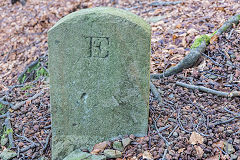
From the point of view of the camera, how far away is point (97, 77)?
270 centimetres

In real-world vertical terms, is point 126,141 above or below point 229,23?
below

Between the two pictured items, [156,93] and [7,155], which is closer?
[7,155]

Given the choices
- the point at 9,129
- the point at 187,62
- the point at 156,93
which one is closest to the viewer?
the point at 156,93

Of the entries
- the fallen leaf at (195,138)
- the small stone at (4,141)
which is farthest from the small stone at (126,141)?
the small stone at (4,141)

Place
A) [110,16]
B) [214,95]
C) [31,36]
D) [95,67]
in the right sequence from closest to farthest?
[110,16] → [95,67] → [214,95] → [31,36]

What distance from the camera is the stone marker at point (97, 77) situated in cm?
253

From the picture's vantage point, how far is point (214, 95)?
326 cm

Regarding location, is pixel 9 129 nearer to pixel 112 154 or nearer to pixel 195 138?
pixel 112 154

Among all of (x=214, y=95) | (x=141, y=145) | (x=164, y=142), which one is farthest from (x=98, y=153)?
(x=214, y=95)

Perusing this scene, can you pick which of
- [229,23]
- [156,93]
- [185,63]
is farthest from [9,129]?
[229,23]

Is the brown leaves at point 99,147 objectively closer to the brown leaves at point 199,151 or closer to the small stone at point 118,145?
the small stone at point 118,145

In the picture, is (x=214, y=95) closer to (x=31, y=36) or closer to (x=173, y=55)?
(x=173, y=55)

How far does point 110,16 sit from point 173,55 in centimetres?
187

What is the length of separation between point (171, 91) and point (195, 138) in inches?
36.8
